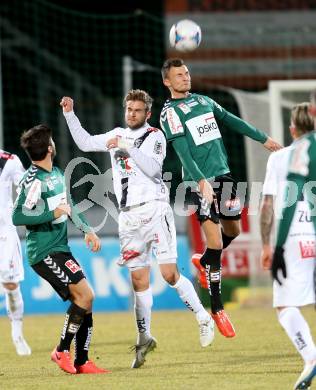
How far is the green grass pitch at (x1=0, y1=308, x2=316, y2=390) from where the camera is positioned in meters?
8.16

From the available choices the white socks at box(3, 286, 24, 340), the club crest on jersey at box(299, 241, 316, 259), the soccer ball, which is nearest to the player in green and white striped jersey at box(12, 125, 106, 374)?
the soccer ball

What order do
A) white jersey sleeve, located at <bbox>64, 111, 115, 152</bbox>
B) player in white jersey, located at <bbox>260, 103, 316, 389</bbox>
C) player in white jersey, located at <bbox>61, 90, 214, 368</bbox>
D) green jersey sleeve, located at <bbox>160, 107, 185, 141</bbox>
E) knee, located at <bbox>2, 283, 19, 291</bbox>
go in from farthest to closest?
knee, located at <bbox>2, 283, 19, 291</bbox> < green jersey sleeve, located at <bbox>160, 107, 185, 141</bbox> < white jersey sleeve, located at <bbox>64, 111, 115, 152</bbox> < player in white jersey, located at <bbox>61, 90, 214, 368</bbox> < player in white jersey, located at <bbox>260, 103, 316, 389</bbox>

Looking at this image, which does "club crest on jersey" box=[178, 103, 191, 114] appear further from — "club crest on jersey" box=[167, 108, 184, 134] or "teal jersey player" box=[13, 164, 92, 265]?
"teal jersey player" box=[13, 164, 92, 265]

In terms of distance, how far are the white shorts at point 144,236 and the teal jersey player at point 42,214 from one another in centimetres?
72

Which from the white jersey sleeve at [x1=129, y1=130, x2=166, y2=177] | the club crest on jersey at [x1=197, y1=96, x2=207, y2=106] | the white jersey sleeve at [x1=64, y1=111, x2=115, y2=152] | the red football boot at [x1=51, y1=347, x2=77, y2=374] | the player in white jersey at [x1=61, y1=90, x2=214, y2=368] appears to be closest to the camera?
the red football boot at [x1=51, y1=347, x2=77, y2=374]

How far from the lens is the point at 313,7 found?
25.1 meters

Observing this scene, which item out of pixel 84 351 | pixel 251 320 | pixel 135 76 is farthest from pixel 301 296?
pixel 135 76

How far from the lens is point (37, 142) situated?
29.2 ft

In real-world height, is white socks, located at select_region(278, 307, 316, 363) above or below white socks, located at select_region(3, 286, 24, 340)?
above

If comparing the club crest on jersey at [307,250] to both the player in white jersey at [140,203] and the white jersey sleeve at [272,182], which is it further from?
the player in white jersey at [140,203]

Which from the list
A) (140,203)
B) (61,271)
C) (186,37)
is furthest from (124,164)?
(186,37)

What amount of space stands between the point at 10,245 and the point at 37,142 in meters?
2.81

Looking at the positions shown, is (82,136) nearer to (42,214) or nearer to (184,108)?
(184,108)

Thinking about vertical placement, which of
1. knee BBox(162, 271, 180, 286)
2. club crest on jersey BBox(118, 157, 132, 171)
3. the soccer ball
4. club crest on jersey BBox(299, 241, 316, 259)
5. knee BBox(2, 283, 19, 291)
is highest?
the soccer ball
